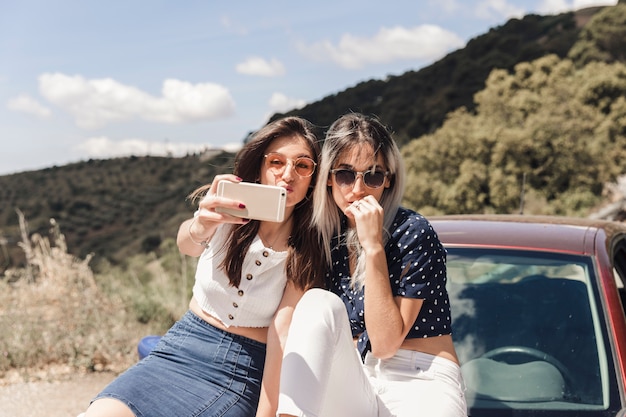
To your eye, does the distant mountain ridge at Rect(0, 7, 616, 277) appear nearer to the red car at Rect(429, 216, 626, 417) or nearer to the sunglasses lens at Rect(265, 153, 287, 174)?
the red car at Rect(429, 216, 626, 417)

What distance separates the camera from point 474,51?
5022 centimetres

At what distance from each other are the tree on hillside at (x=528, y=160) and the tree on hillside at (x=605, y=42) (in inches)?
523

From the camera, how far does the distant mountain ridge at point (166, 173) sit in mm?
35344

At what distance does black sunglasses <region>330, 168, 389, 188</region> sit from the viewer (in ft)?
7.29

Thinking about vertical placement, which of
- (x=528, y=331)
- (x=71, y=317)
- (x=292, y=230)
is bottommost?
(x=71, y=317)

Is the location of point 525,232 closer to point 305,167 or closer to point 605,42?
point 305,167

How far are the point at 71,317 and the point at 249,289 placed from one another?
4050 millimetres

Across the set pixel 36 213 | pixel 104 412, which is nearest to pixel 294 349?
pixel 104 412

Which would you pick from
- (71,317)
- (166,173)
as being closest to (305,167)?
(71,317)

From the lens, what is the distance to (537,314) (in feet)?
9.34

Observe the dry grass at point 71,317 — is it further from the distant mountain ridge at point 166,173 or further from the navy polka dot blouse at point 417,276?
the distant mountain ridge at point 166,173

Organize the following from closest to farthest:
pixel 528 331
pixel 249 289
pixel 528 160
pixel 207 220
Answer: pixel 207 220, pixel 249 289, pixel 528 331, pixel 528 160

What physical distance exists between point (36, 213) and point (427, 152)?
2400 centimetres

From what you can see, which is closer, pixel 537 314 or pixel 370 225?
pixel 370 225
